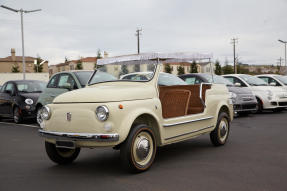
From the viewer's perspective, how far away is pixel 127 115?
16.0 feet

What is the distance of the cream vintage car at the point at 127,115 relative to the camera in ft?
15.7

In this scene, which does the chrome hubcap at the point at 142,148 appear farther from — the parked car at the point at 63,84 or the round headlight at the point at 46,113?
the parked car at the point at 63,84

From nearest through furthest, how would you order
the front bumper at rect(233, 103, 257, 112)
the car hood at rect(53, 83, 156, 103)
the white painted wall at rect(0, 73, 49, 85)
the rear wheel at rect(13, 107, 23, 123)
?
the car hood at rect(53, 83, 156, 103) < the rear wheel at rect(13, 107, 23, 123) < the front bumper at rect(233, 103, 257, 112) < the white painted wall at rect(0, 73, 49, 85)

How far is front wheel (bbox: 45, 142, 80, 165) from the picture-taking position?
5.58 m

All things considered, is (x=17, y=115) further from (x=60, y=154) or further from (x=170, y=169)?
(x=170, y=169)

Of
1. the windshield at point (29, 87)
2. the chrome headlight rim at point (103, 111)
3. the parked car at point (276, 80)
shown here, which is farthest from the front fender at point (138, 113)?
the parked car at point (276, 80)

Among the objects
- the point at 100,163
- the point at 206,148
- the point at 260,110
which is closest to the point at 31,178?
the point at 100,163

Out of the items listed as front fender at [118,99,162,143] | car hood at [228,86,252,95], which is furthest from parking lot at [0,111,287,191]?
car hood at [228,86,252,95]

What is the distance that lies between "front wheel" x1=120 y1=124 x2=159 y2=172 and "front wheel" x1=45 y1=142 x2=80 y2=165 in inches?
52.8

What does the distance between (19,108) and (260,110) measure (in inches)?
376

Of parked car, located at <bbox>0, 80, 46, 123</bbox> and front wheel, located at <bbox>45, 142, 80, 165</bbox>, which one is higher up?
parked car, located at <bbox>0, 80, 46, 123</bbox>

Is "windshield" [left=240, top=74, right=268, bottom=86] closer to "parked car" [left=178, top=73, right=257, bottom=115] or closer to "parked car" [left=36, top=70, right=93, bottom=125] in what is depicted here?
"parked car" [left=178, top=73, right=257, bottom=115]

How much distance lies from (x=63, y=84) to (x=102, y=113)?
5.99 meters

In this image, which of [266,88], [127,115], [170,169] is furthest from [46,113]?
[266,88]
